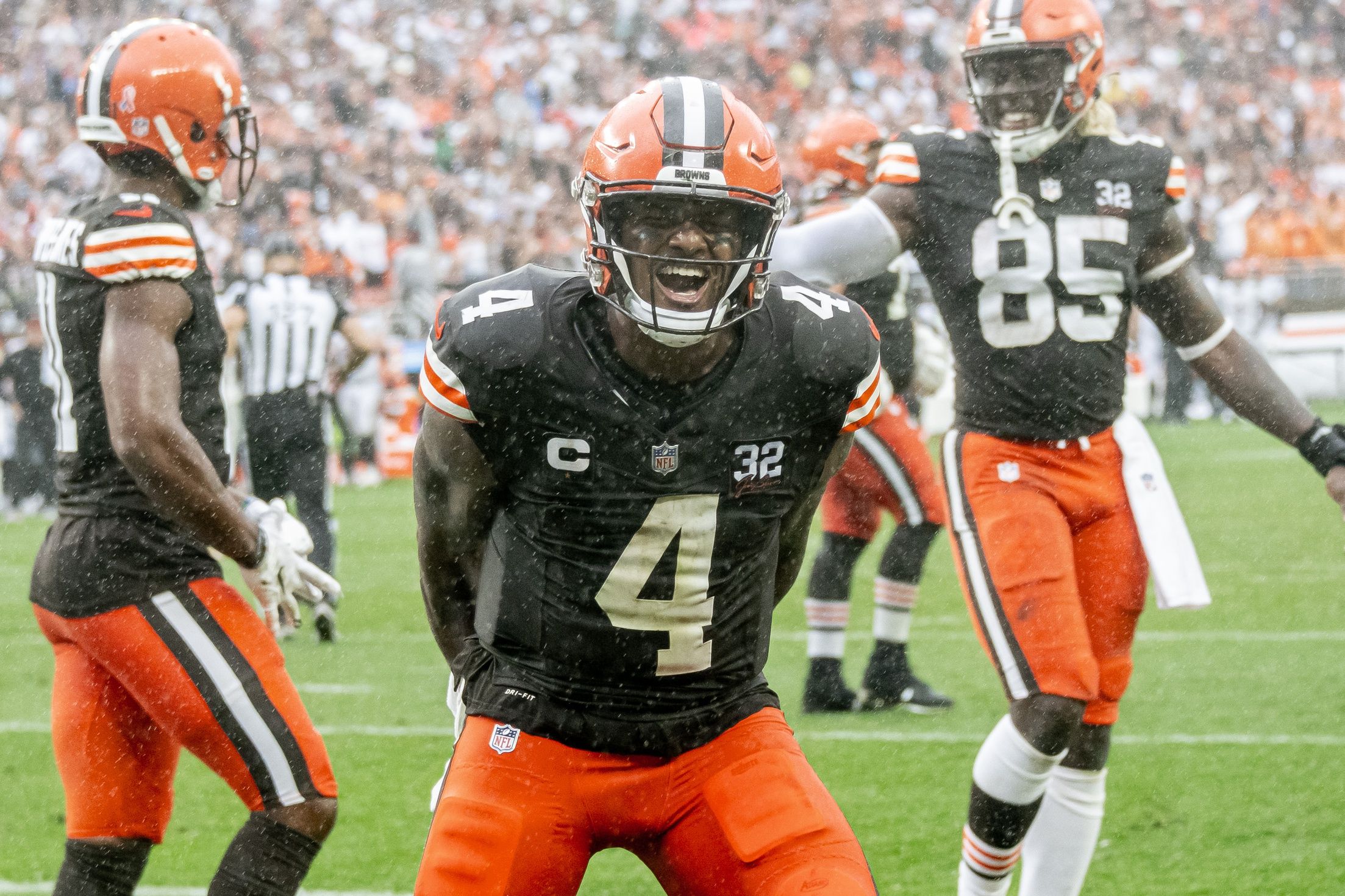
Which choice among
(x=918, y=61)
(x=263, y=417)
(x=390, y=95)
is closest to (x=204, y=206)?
(x=263, y=417)

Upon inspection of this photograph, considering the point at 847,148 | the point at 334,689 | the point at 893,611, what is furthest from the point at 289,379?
the point at 893,611

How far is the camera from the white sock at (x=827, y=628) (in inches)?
236

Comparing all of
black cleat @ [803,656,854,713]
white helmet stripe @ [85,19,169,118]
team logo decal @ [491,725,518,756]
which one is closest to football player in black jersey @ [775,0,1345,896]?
team logo decal @ [491,725,518,756]

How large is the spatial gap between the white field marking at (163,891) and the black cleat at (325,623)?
10.0 feet

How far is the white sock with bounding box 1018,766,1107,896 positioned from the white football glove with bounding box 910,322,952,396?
9.55 ft

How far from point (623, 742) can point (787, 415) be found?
544 millimetres

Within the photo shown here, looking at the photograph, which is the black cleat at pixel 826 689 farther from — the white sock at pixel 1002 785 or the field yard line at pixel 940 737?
the white sock at pixel 1002 785

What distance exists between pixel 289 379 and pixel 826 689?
3483 millimetres

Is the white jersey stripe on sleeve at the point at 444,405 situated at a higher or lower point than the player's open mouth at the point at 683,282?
lower

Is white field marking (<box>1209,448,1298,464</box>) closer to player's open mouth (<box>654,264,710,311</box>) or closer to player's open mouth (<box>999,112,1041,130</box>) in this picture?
player's open mouth (<box>999,112,1041,130</box>)

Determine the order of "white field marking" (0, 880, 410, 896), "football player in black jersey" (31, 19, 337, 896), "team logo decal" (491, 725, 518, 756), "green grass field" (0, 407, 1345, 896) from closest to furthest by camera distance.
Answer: "team logo decal" (491, 725, 518, 756)
"football player in black jersey" (31, 19, 337, 896)
"white field marking" (0, 880, 410, 896)
"green grass field" (0, 407, 1345, 896)

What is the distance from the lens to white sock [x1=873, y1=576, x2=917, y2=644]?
6004 millimetres

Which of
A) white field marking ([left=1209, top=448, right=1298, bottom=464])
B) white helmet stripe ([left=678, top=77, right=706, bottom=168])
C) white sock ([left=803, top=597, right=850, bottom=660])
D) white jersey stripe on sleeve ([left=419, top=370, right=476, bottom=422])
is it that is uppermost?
white helmet stripe ([left=678, top=77, right=706, bottom=168])

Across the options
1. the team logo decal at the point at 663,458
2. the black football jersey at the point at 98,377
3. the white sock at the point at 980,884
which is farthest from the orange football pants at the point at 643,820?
the white sock at the point at 980,884
